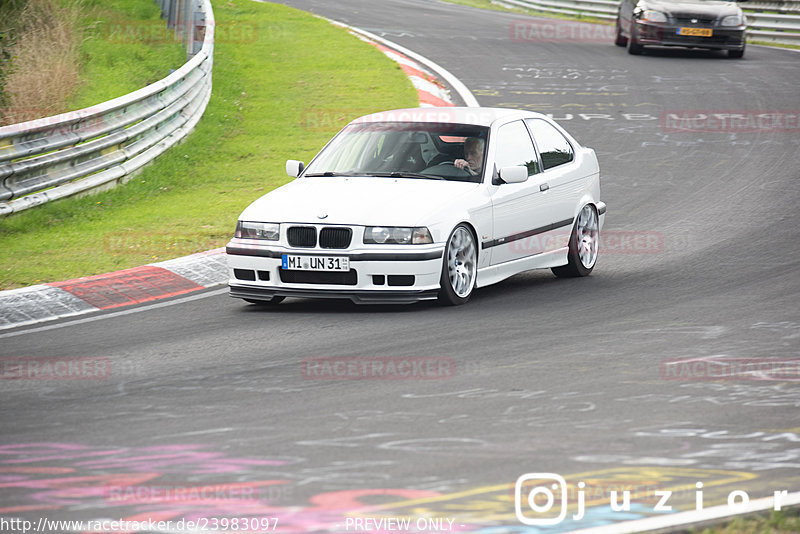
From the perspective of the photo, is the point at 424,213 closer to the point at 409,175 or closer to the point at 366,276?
the point at 366,276

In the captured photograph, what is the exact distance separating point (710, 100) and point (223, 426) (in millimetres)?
16183

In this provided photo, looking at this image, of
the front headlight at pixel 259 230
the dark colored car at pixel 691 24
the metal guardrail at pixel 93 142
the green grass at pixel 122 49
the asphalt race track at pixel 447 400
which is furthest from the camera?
the dark colored car at pixel 691 24

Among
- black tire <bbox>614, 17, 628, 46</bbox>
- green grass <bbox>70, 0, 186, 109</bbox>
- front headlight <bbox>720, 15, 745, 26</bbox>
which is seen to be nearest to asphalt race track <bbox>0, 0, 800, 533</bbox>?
green grass <bbox>70, 0, 186, 109</bbox>

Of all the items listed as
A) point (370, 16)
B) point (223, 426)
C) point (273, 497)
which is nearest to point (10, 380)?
point (223, 426)

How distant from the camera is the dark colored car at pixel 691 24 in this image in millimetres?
25453

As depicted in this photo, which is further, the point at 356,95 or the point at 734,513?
the point at 356,95

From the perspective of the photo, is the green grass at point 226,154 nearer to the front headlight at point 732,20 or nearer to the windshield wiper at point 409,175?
the windshield wiper at point 409,175

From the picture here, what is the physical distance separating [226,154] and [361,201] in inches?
290

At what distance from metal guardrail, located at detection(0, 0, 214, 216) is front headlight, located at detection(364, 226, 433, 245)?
4806 mm

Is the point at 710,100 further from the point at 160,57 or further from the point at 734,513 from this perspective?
the point at 734,513

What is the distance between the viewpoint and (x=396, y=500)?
518 cm

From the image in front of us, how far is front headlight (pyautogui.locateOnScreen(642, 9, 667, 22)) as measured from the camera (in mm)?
25547

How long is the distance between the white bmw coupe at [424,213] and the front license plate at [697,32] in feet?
48.5

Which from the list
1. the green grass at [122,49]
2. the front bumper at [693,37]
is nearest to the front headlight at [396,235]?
the green grass at [122,49]
